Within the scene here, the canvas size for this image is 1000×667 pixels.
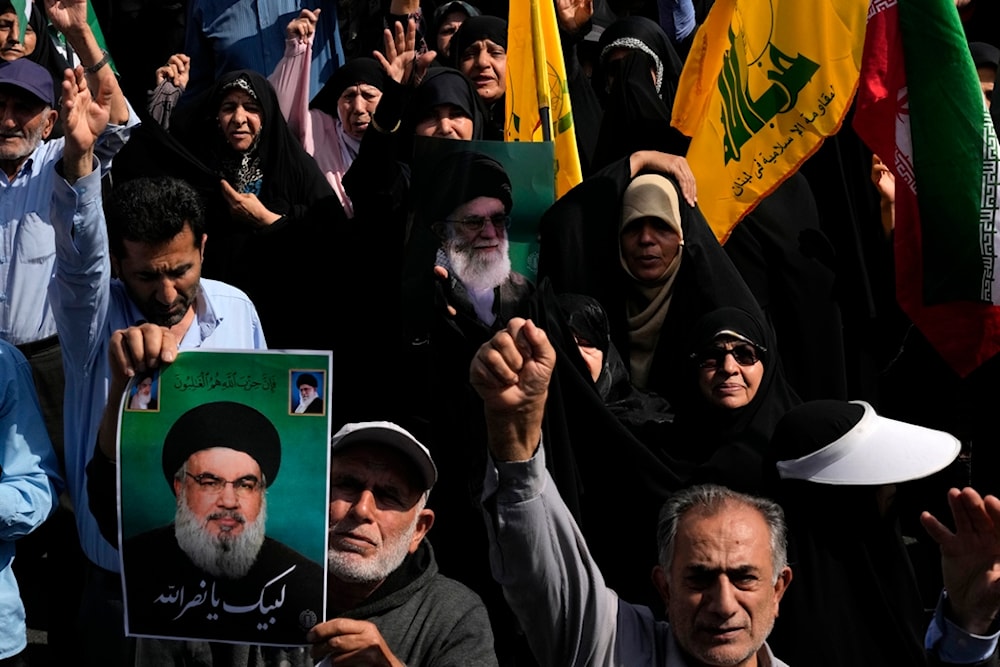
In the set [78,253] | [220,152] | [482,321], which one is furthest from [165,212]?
[220,152]

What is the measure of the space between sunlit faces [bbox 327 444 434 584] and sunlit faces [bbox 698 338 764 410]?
142 cm

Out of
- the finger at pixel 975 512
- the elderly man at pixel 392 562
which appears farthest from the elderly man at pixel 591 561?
the finger at pixel 975 512

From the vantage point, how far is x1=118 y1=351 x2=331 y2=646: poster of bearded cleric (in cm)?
334

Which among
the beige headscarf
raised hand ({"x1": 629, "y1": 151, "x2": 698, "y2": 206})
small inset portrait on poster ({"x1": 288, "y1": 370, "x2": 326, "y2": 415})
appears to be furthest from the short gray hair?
raised hand ({"x1": 629, "y1": 151, "x2": 698, "y2": 206})

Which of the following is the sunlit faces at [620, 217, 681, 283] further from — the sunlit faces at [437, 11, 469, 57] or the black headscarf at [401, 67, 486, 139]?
the sunlit faces at [437, 11, 469, 57]

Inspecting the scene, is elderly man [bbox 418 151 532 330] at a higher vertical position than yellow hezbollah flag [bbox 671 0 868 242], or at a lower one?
lower

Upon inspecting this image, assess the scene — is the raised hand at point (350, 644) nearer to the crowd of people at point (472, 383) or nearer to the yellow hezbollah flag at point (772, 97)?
the crowd of people at point (472, 383)

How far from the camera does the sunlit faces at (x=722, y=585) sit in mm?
3469

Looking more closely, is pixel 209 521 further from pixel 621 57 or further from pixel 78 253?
pixel 621 57

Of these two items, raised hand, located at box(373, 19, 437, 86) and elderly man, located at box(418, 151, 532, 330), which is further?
raised hand, located at box(373, 19, 437, 86)

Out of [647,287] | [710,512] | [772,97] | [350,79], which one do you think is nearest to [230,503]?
[710,512]

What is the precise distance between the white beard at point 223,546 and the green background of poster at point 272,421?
34 mm

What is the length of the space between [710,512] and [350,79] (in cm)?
393

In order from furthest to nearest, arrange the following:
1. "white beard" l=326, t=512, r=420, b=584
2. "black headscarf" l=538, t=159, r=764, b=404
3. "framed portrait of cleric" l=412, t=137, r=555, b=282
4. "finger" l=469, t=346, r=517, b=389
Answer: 1. "black headscarf" l=538, t=159, r=764, b=404
2. "framed portrait of cleric" l=412, t=137, r=555, b=282
3. "white beard" l=326, t=512, r=420, b=584
4. "finger" l=469, t=346, r=517, b=389
